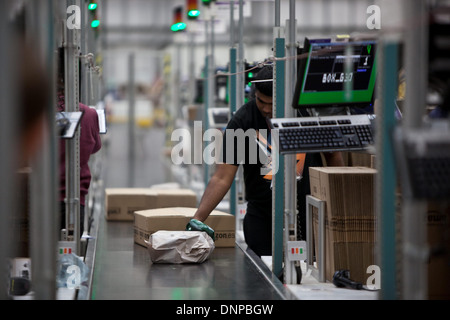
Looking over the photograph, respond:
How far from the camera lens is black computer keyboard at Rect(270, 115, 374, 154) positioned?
4199mm

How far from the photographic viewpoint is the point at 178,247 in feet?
16.0

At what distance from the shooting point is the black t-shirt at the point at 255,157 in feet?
17.3

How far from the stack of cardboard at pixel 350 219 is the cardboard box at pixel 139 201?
283 cm

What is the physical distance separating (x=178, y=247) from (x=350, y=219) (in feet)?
3.70

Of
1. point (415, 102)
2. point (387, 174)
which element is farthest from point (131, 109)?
point (415, 102)

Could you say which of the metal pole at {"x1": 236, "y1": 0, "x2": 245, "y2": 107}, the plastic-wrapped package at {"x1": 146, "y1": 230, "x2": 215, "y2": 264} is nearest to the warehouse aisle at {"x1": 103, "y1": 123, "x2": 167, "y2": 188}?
the metal pole at {"x1": 236, "y1": 0, "x2": 245, "y2": 107}

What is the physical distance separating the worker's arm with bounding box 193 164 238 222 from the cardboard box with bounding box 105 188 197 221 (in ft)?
6.30

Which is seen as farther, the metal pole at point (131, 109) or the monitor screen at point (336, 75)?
the metal pole at point (131, 109)

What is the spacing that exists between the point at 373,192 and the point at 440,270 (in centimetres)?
65

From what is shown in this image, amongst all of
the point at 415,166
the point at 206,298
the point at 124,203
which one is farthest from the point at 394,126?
the point at 124,203

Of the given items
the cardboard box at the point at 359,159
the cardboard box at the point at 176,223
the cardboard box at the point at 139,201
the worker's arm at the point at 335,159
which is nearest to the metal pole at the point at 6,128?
the cardboard box at the point at 176,223

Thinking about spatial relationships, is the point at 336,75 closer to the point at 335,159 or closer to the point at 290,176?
the point at 290,176

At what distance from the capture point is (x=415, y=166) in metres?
2.81

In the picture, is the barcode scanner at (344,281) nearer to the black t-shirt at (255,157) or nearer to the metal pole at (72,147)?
the black t-shirt at (255,157)
